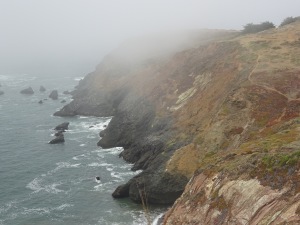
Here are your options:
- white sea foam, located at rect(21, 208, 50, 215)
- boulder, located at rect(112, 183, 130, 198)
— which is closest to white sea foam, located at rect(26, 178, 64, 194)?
white sea foam, located at rect(21, 208, 50, 215)

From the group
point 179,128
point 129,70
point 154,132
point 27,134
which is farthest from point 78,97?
point 179,128

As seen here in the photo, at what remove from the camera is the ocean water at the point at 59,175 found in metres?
61.1

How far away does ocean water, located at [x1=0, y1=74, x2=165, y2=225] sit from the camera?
61125 mm

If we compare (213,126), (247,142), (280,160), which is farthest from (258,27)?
(280,160)

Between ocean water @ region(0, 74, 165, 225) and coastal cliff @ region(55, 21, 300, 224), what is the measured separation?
12.1 ft

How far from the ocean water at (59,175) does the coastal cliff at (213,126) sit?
3678 mm

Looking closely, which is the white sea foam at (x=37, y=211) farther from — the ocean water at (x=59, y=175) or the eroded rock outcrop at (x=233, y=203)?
the eroded rock outcrop at (x=233, y=203)

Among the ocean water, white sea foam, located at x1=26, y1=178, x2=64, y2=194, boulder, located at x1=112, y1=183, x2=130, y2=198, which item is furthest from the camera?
white sea foam, located at x1=26, y1=178, x2=64, y2=194

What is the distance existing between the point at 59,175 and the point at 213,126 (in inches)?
1230

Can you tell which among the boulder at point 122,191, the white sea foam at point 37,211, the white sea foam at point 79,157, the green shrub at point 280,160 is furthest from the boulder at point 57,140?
the green shrub at point 280,160

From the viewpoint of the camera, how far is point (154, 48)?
168 m

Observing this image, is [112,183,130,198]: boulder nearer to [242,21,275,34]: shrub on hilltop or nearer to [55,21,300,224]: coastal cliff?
[55,21,300,224]: coastal cliff

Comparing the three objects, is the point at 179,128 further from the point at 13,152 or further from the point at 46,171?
the point at 13,152

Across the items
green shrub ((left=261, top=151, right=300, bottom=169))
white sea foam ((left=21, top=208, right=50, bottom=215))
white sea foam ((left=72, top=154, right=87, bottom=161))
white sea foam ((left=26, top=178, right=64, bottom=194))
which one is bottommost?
white sea foam ((left=21, top=208, right=50, bottom=215))
